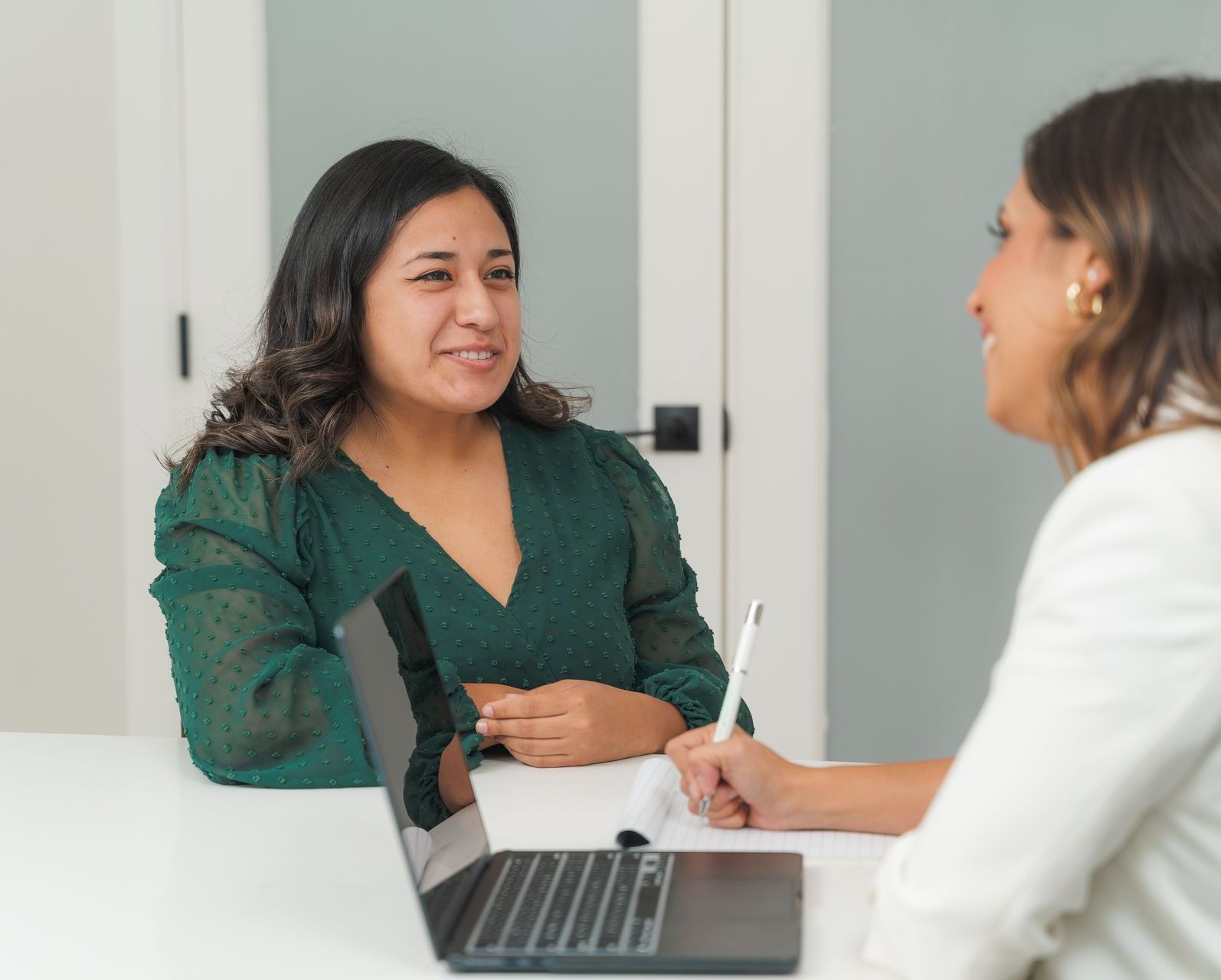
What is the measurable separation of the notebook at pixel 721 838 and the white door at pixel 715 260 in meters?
1.50

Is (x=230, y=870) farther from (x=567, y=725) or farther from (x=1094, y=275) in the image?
(x=1094, y=275)

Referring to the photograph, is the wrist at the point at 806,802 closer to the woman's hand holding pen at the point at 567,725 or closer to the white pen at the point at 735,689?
the white pen at the point at 735,689

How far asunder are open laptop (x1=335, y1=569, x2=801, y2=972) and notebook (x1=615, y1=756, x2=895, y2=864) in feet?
0.13

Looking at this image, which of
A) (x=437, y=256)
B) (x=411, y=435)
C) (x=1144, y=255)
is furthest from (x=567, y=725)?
(x=1144, y=255)

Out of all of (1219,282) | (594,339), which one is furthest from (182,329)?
(1219,282)

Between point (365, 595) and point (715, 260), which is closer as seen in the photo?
point (365, 595)

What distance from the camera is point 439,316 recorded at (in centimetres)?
166

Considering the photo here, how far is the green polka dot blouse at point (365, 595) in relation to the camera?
4.34 ft

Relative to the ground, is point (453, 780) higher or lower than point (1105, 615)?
lower

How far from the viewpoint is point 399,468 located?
169 cm

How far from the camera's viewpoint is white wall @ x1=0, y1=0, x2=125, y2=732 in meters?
2.52

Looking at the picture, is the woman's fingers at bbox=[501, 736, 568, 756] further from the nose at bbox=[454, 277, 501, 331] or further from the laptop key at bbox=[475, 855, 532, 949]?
the nose at bbox=[454, 277, 501, 331]

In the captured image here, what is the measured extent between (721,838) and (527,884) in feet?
0.62

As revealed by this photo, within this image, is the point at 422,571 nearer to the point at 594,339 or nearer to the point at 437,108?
the point at 594,339
